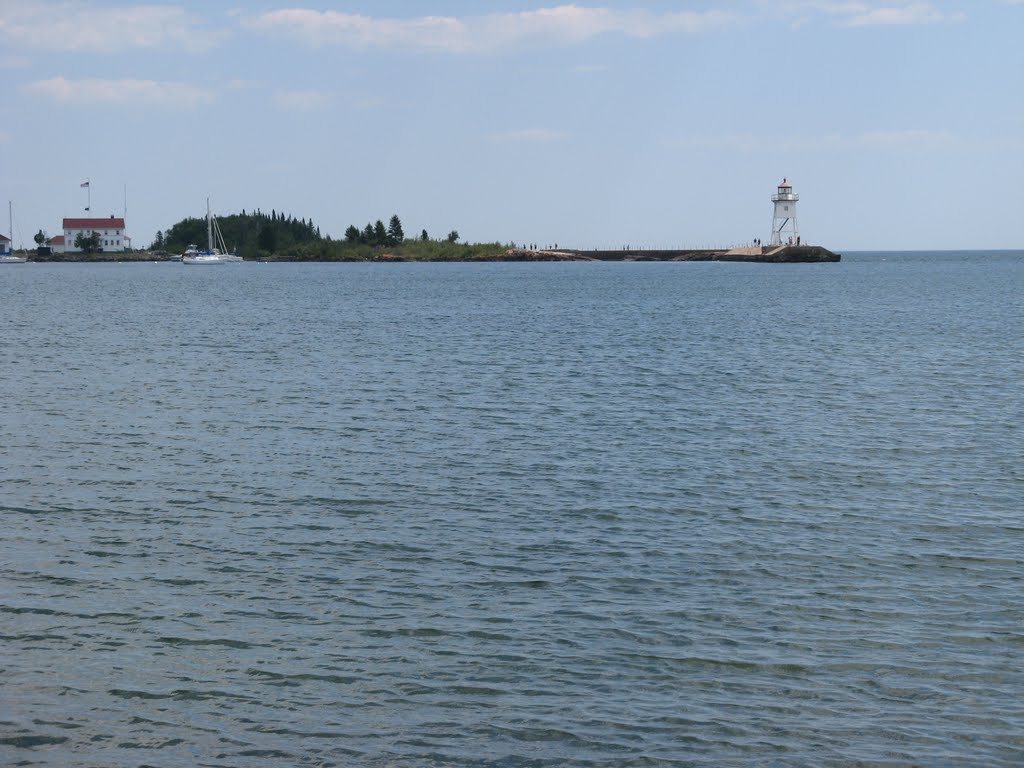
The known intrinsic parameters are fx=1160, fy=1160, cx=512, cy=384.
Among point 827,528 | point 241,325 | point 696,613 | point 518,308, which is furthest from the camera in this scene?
point 518,308

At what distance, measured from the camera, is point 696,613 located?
1764 cm

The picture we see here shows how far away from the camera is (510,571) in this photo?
19766mm

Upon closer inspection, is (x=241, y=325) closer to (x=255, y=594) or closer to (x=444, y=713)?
(x=255, y=594)

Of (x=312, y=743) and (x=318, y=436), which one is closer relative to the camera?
(x=312, y=743)

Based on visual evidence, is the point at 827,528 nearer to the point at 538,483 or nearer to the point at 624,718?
the point at 538,483

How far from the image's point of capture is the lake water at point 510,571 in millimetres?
13742

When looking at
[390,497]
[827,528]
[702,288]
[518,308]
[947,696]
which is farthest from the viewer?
[702,288]

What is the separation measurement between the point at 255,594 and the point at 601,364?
36.6 m

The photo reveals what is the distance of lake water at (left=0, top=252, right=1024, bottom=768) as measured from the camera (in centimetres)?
1374

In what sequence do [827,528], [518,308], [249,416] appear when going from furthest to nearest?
[518,308] → [249,416] → [827,528]

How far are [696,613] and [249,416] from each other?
22.7 m

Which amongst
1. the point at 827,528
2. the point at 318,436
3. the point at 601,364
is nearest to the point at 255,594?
the point at 827,528

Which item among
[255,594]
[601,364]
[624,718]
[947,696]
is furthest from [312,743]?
[601,364]

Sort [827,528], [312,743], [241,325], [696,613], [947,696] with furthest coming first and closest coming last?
[241,325]
[827,528]
[696,613]
[947,696]
[312,743]
